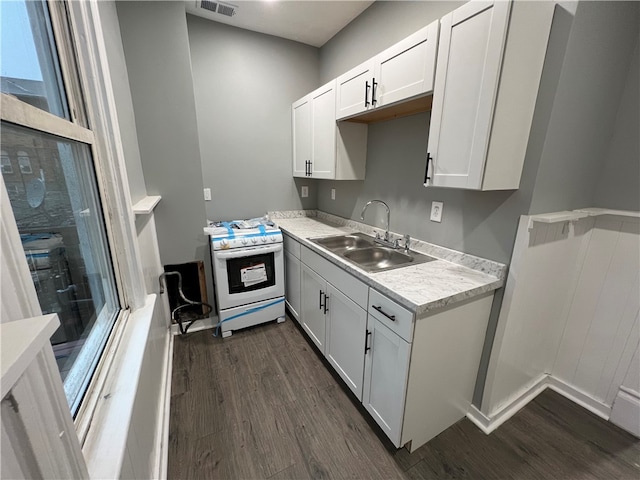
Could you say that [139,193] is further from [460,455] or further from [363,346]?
[460,455]

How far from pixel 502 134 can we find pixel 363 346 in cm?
124

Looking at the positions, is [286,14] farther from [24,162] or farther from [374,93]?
[24,162]

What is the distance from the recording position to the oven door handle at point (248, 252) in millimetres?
2113

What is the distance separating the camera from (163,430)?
1417 mm

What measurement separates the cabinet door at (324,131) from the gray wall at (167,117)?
99 centimetres

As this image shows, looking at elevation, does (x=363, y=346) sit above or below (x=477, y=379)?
above

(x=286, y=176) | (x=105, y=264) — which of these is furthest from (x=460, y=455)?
(x=286, y=176)

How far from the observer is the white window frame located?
74 centimetres

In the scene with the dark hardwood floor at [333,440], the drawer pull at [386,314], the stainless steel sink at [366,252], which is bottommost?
the dark hardwood floor at [333,440]

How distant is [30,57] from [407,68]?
1.51 meters

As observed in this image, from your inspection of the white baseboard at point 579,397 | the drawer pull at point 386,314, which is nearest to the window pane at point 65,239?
the drawer pull at point 386,314

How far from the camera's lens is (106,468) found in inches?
25.4

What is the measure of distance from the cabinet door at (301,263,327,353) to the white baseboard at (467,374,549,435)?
1009 mm

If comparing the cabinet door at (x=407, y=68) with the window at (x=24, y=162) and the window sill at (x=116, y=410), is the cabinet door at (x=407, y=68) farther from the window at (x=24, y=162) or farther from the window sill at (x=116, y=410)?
the window sill at (x=116, y=410)
